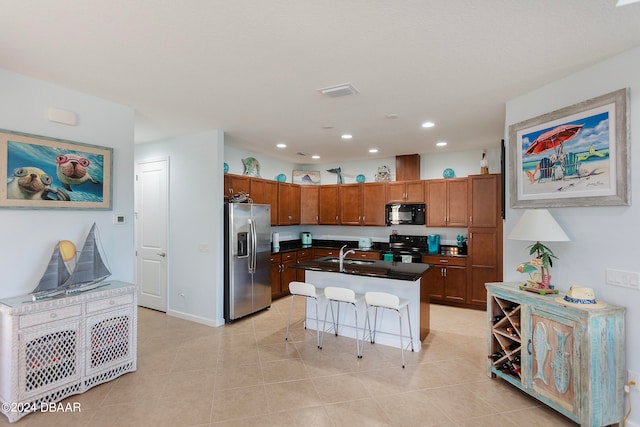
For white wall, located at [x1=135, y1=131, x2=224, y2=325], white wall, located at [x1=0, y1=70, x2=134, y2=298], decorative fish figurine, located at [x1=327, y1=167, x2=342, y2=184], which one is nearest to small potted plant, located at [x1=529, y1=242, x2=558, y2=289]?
white wall, located at [x1=135, y1=131, x2=224, y2=325]

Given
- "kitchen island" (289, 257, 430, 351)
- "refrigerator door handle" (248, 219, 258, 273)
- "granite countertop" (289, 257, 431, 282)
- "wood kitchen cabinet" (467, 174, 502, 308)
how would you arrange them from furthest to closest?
"wood kitchen cabinet" (467, 174, 502, 308) → "refrigerator door handle" (248, 219, 258, 273) → "kitchen island" (289, 257, 430, 351) → "granite countertop" (289, 257, 431, 282)

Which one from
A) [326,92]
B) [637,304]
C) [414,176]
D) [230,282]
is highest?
[326,92]

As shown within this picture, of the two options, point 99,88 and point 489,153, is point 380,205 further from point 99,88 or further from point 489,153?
point 99,88

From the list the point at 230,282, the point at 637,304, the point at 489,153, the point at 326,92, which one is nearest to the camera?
the point at 637,304

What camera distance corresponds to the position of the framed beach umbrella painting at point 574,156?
88.6 inches

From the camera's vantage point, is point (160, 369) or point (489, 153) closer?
point (160, 369)

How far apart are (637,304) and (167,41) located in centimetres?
374

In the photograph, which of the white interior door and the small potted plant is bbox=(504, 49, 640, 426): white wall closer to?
the small potted plant

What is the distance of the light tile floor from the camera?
7.62ft

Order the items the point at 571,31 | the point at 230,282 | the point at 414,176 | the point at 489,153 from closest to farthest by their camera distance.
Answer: the point at 571,31
the point at 230,282
the point at 489,153
the point at 414,176

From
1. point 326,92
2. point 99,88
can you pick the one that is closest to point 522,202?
point 326,92

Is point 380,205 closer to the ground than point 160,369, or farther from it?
farther from it

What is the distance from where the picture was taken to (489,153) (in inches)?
210

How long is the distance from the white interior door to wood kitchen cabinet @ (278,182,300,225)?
2014mm
